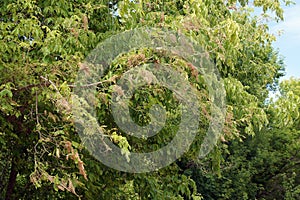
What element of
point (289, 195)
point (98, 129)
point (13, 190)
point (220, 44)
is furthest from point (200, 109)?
point (289, 195)

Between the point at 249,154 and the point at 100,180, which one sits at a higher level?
the point at 249,154

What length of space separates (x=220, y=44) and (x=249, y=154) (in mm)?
10189

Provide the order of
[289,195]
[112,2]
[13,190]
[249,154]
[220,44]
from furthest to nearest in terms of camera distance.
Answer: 1. [249,154]
2. [289,195]
3. [13,190]
4. [112,2]
5. [220,44]

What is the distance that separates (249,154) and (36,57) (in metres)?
10.0

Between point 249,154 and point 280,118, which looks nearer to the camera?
point 280,118

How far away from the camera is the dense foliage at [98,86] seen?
365 cm

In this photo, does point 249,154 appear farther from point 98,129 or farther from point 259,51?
point 98,129

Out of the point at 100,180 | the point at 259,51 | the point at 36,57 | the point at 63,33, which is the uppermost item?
the point at 259,51

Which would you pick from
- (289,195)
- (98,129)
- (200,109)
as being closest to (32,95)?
(98,129)

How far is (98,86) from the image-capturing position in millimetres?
3863

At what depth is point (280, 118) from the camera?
4.22 metres

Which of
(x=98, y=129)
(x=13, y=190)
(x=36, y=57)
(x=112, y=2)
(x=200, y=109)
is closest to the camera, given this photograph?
(x=98, y=129)

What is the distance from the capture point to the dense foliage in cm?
365

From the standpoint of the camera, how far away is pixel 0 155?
5.78 m
